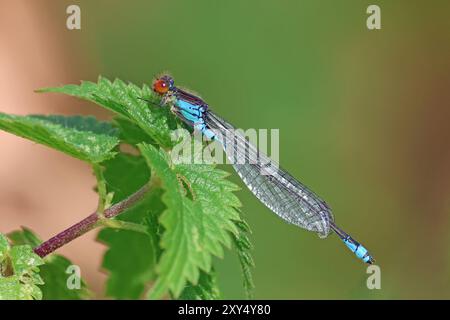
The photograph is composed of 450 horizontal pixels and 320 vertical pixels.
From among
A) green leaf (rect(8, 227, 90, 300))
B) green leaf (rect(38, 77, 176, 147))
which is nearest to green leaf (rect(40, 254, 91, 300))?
green leaf (rect(8, 227, 90, 300))

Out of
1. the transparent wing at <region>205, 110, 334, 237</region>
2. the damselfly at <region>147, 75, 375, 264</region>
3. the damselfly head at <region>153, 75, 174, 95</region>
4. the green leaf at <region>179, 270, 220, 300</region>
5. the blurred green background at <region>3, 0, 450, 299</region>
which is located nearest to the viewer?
the green leaf at <region>179, 270, 220, 300</region>

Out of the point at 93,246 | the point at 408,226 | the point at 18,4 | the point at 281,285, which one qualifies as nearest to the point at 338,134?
the point at 408,226

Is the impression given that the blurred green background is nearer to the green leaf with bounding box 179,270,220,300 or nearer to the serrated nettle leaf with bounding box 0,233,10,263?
the green leaf with bounding box 179,270,220,300

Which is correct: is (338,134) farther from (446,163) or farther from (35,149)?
(35,149)

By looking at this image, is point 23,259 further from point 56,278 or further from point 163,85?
point 163,85

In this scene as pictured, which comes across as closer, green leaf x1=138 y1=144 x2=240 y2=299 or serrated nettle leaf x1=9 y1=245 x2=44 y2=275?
green leaf x1=138 y1=144 x2=240 y2=299

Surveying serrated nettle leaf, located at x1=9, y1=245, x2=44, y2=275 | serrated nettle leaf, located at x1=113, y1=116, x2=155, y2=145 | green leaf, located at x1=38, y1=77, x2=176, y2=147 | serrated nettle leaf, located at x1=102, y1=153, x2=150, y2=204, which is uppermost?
green leaf, located at x1=38, y1=77, x2=176, y2=147
